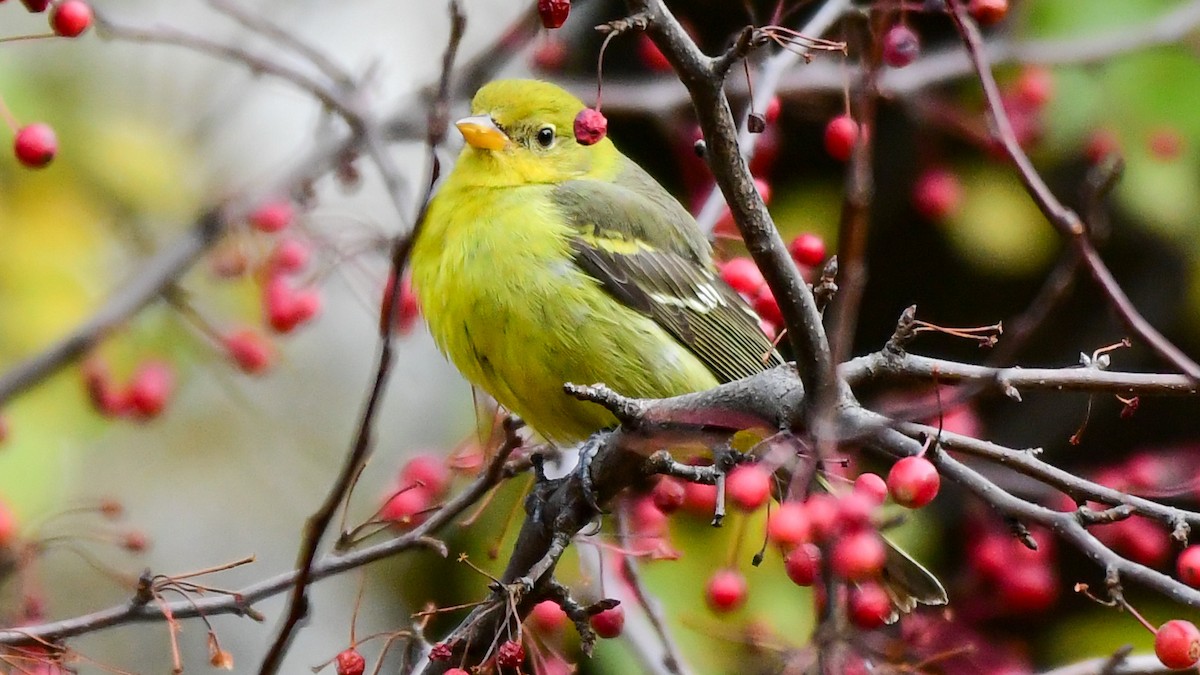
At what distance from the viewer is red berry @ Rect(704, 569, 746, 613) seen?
267 centimetres

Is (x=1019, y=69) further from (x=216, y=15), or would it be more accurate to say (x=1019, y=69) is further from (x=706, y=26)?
(x=216, y=15)

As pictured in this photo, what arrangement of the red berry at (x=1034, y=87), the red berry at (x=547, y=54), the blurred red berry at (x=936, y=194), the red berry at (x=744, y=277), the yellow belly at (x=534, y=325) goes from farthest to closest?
the blurred red berry at (x=936, y=194), the red berry at (x=1034, y=87), the red berry at (x=547, y=54), the red berry at (x=744, y=277), the yellow belly at (x=534, y=325)

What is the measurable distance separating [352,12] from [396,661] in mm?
2653

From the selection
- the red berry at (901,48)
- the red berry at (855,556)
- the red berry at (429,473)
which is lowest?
the red berry at (429,473)

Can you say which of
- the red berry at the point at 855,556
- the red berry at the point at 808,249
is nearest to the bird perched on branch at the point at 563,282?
the red berry at the point at 808,249

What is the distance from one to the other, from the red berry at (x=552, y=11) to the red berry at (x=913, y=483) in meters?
0.70

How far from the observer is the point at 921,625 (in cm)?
265

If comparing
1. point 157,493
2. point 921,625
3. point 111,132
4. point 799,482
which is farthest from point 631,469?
point 157,493

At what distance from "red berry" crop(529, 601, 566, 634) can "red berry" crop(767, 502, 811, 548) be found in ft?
3.67

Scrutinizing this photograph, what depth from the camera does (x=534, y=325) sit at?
289cm

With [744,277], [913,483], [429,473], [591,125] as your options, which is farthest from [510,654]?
[744,277]

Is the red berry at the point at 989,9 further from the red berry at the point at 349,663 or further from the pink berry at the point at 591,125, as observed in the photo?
the red berry at the point at 349,663

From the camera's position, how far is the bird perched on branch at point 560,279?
2906mm

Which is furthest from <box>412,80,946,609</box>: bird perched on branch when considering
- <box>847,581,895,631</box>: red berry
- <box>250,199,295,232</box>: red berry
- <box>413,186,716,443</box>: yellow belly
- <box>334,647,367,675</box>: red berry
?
<box>334,647,367,675</box>: red berry
